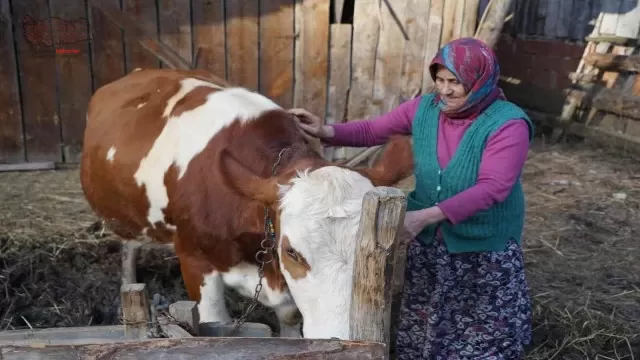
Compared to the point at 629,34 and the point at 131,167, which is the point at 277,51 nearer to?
the point at 131,167

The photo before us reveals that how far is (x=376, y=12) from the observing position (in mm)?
5613

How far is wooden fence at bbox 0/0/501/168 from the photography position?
5535 mm

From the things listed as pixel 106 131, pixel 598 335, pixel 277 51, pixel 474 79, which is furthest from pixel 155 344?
pixel 277 51

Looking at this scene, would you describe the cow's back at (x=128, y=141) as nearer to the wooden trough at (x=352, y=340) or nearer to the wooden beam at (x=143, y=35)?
the wooden beam at (x=143, y=35)

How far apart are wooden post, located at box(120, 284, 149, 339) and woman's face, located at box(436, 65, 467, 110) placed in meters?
1.30

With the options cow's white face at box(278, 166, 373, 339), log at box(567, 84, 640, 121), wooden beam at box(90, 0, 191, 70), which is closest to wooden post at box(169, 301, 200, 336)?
cow's white face at box(278, 166, 373, 339)

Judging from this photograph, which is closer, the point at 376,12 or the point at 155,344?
the point at 155,344

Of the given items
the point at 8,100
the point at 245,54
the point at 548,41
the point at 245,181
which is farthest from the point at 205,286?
the point at 548,41

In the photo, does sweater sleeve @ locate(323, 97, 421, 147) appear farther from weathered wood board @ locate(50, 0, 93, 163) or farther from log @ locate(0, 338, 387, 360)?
weathered wood board @ locate(50, 0, 93, 163)

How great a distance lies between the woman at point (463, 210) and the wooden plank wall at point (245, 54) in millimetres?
3009

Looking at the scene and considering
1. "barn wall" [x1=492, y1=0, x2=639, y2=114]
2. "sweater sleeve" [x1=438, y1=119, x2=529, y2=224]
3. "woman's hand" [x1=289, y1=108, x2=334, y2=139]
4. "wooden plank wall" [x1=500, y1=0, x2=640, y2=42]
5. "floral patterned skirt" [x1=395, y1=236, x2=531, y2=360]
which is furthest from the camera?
"barn wall" [x1=492, y1=0, x2=639, y2=114]

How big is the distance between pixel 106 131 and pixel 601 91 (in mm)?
5748

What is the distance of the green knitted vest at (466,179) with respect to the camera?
7.75 feet

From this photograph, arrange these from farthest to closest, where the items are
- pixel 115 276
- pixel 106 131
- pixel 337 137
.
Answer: pixel 115 276 → pixel 106 131 → pixel 337 137
